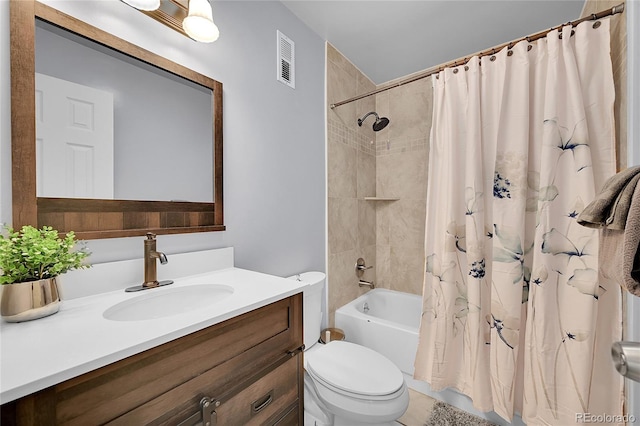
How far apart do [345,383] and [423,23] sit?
2191 millimetres

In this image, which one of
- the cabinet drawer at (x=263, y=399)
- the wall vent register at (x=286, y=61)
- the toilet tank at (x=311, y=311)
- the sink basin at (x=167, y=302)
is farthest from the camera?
the wall vent register at (x=286, y=61)

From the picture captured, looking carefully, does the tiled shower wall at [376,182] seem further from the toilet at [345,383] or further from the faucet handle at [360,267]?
the toilet at [345,383]

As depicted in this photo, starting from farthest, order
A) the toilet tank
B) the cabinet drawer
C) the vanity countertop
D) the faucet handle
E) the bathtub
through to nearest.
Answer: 1. the faucet handle
2. the bathtub
3. the toilet tank
4. the cabinet drawer
5. the vanity countertop

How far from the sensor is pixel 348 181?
2.22 metres

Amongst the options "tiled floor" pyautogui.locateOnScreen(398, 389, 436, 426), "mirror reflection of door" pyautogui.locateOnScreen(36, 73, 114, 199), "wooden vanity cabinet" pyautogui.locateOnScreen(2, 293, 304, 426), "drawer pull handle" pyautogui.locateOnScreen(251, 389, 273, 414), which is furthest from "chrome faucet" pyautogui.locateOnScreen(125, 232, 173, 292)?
"tiled floor" pyautogui.locateOnScreen(398, 389, 436, 426)

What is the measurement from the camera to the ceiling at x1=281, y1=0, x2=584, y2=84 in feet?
5.29

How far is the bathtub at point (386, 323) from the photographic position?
5.82ft

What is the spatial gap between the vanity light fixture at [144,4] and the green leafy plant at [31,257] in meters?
0.86

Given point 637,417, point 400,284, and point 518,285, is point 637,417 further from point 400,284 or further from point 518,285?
point 400,284

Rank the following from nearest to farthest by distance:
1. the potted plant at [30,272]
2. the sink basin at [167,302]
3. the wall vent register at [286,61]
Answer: the potted plant at [30,272], the sink basin at [167,302], the wall vent register at [286,61]

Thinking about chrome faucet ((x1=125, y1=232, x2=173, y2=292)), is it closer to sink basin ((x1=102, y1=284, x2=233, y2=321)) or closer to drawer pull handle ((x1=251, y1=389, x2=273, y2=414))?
sink basin ((x1=102, y1=284, x2=233, y2=321))

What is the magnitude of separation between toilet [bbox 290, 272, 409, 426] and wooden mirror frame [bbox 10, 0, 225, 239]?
0.68 meters

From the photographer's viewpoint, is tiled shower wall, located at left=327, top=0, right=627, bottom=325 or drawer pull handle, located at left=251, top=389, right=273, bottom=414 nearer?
drawer pull handle, located at left=251, top=389, right=273, bottom=414

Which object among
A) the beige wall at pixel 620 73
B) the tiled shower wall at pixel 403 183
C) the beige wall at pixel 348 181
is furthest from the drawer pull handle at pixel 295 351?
the tiled shower wall at pixel 403 183
